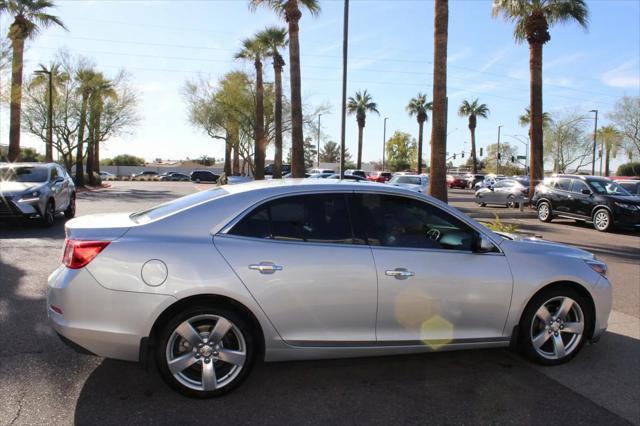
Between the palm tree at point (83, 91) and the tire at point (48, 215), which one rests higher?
the palm tree at point (83, 91)

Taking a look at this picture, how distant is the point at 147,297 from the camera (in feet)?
11.1

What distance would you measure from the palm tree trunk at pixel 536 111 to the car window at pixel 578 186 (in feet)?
13.8

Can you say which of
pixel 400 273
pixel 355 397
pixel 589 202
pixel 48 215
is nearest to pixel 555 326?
pixel 400 273

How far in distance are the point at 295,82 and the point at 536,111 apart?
1042 centimetres

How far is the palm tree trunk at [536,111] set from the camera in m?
20.8

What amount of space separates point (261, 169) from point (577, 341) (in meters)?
33.4

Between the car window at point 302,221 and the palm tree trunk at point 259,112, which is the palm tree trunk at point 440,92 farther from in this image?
the palm tree trunk at point 259,112

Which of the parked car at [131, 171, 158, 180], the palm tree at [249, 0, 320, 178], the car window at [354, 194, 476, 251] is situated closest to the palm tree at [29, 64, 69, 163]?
the palm tree at [249, 0, 320, 178]

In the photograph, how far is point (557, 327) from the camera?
168 inches

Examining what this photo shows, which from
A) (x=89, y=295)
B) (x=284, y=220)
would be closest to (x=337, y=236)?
(x=284, y=220)

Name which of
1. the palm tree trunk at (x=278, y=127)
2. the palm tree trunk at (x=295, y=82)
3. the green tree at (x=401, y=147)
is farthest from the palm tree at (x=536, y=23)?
the green tree at (x=401, y=147)

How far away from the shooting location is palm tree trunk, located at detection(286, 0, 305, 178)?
2283 centimetres

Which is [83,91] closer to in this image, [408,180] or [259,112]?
[259,112]

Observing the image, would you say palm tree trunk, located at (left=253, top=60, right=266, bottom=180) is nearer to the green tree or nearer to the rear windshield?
the rear windshield
